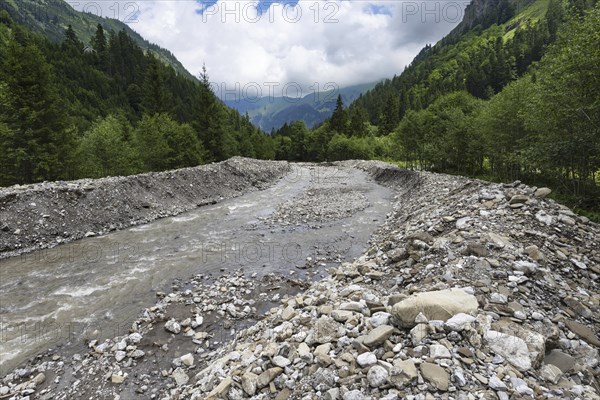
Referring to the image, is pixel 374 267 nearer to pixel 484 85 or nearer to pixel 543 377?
pixel 543 377

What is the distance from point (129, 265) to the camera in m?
13.1

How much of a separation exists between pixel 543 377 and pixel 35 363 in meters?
10.8

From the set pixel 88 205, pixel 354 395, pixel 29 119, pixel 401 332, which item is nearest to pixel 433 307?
pixel 401 332

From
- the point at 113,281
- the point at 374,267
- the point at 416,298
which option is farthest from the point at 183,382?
the point at 113,281

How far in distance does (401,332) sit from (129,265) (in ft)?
41.1

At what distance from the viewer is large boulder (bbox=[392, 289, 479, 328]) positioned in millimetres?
5105

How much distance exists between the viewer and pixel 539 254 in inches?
285

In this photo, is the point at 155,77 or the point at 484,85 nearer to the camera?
the point at 155,77

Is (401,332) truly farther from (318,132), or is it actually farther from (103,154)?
(318,132)

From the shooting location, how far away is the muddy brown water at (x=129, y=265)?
28.6ft

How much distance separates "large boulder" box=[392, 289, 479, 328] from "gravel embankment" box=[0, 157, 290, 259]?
60.0ft

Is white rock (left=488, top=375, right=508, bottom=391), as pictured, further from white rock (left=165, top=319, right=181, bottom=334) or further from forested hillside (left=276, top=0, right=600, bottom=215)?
forested hillside (left=276, top=0, right=600, bottom=215)

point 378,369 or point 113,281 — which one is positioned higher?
point 378,369

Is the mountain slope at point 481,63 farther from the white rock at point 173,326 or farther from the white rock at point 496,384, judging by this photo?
the white rock at point 173,326
